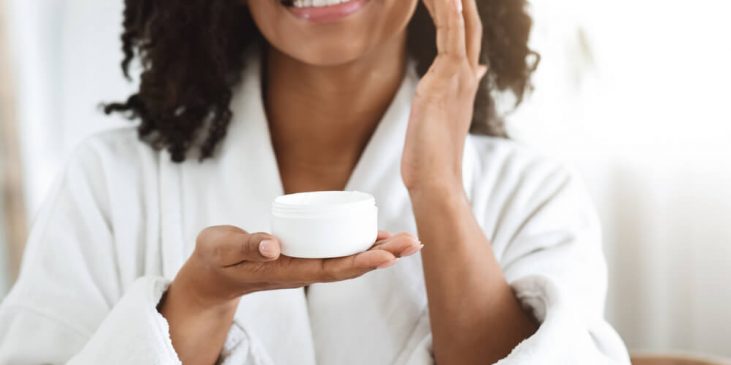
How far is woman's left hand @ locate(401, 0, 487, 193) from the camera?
29.3 inches

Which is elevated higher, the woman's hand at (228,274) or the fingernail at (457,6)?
the fingernail at (457,6)

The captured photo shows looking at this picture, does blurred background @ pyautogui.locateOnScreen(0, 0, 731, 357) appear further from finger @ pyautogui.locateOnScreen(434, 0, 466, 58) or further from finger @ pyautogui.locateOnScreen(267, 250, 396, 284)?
finger @ pyautogui.locateOnScreen(267, 250, 396, 284)

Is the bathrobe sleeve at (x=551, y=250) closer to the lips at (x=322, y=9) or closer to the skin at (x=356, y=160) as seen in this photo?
the skin at (x=356, y=160)

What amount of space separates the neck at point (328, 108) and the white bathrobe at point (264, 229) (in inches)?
1.3

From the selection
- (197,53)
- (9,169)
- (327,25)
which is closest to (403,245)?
(327,25)

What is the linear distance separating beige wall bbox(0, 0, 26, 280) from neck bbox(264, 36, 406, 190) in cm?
80

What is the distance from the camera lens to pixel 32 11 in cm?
147

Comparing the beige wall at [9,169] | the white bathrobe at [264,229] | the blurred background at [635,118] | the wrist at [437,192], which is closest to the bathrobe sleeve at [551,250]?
the white bathrobe at [264,229]

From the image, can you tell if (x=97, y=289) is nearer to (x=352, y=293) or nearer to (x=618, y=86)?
(x=352, y=293)

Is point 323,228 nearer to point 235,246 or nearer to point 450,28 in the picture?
point 235,246

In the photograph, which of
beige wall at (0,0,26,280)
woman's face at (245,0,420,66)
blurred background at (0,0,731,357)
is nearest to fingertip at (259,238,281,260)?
woman's face at (245,0,420,66)

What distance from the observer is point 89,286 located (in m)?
0.76

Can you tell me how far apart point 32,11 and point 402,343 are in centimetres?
110

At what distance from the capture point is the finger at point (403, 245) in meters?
0.53
